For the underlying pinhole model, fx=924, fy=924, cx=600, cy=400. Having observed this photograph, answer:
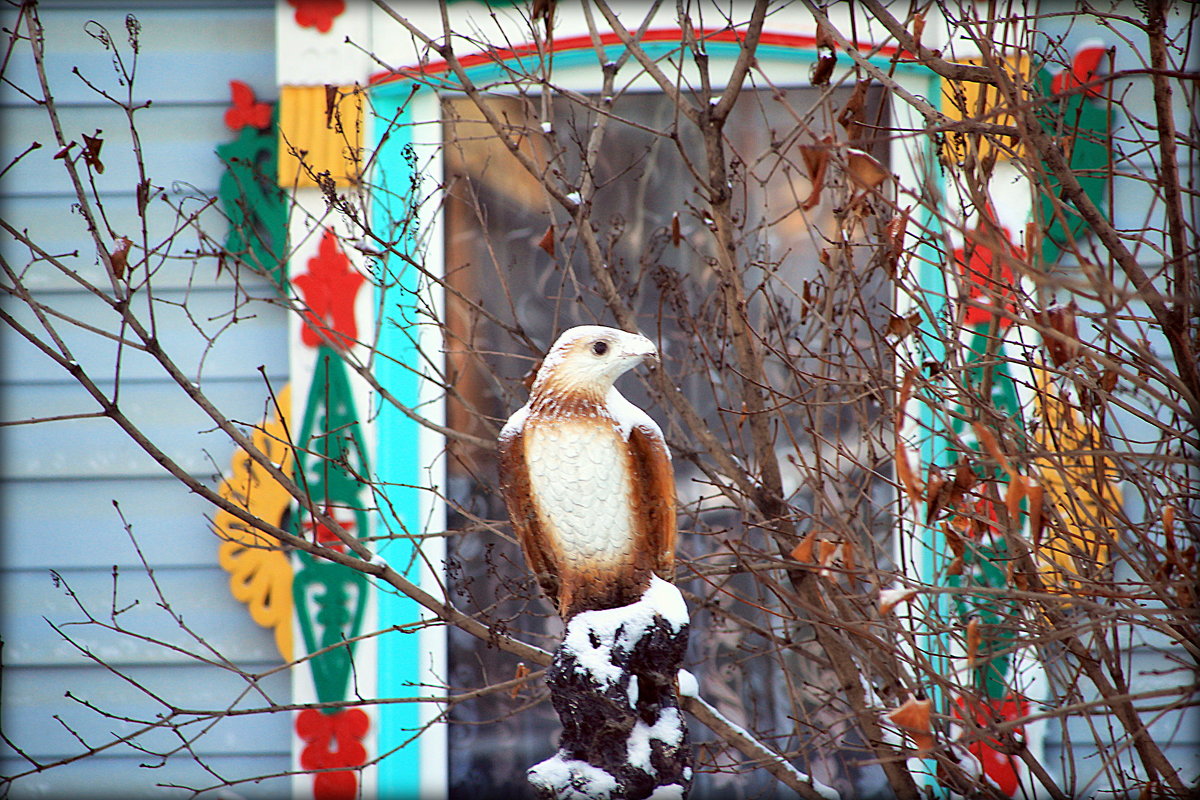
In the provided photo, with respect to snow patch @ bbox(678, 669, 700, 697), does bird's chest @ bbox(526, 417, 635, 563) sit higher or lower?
higher

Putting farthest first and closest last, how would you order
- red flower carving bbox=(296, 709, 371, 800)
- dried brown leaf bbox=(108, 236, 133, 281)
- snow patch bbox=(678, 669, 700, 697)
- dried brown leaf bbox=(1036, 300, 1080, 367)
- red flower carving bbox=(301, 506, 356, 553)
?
red flower carving bbox=(296, 709, 371, 800)
red flower carving bbox=(301, 506, 356, 553)
snow patch bbox=(678, 669, 700, 697)
dried brown leaf bbox=(108, 236, 133, 281)
dried brown leaf bbox=(1036, 300, 1080, 367)

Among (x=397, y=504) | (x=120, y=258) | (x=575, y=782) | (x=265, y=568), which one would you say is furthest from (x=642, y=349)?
(x=265, y=568)

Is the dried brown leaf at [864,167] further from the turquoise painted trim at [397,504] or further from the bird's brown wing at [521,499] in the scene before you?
the turquoise painted trim at [397,504]

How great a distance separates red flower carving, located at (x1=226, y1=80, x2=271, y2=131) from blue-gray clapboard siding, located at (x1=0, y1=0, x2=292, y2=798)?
0.05 metres

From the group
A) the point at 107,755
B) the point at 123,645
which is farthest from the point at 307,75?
the point at 107,755

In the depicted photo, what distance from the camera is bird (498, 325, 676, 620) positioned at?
129 cm

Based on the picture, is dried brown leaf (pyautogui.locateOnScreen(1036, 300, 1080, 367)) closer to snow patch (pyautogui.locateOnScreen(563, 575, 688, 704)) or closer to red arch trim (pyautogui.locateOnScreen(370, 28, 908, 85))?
snow patch (pyautogui.locateOnScreen(563, 575, 688, 704))

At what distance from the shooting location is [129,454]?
252 centimetres

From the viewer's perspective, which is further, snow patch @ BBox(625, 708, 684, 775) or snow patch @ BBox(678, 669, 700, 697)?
snow patch @ BBox(678, 669, 700, 697)

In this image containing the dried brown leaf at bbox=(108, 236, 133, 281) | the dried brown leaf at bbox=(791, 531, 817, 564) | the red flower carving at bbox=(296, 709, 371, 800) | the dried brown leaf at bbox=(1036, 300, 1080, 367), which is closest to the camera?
the dried brown leaf at bbox=(1036, 300, 1080, 367)

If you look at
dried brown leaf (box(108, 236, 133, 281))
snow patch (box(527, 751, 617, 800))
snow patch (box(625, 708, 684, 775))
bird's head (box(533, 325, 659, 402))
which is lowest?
snow patch (box(527, 751, 617, 800))

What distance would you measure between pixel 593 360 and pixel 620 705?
0.47 meters

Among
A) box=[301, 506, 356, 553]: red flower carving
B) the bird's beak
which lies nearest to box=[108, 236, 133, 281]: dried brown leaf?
the bird's beak

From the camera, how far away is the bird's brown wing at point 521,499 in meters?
1.32
